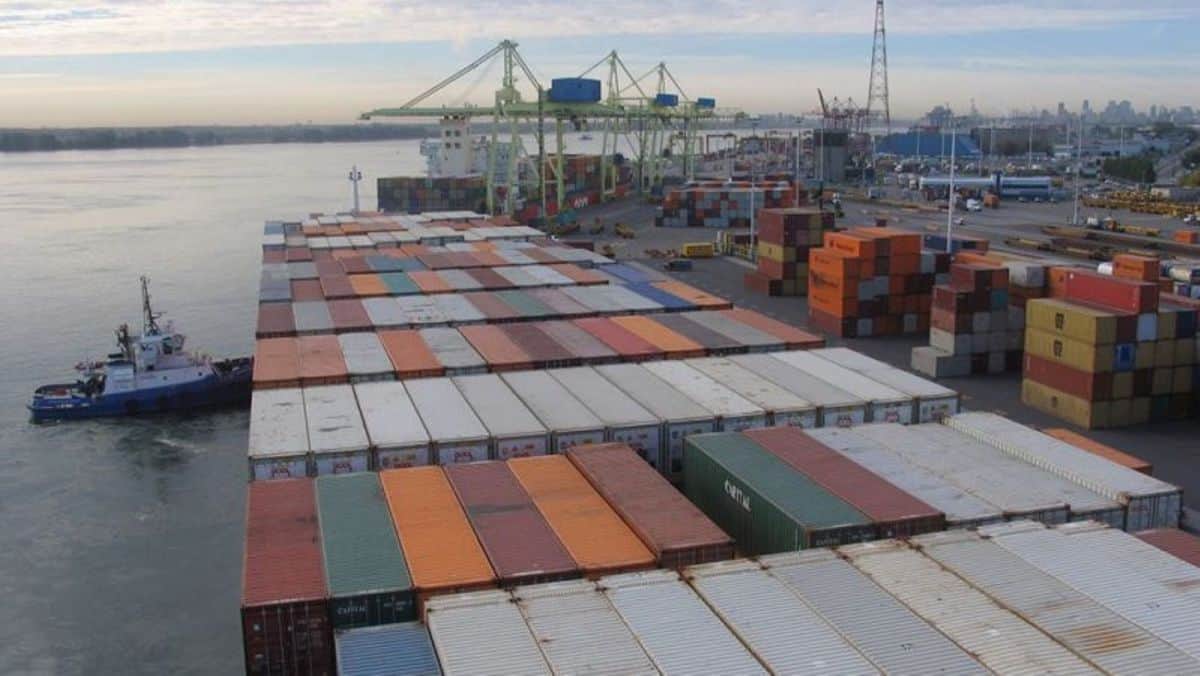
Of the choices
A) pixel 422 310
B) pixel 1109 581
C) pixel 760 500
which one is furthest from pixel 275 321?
pixel 1109 581

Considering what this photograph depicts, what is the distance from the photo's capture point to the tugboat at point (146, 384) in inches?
1332

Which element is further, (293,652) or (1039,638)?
(293,652)

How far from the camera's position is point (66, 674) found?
715 inches

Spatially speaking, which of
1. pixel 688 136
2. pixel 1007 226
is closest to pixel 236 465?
pixel 1007 226

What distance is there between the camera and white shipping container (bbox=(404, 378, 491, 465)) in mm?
19547

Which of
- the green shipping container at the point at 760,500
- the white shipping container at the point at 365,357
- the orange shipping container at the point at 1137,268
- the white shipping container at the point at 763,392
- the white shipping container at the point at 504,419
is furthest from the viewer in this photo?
the orange shipping container at the point at 1137,268

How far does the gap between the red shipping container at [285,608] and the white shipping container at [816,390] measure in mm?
11030

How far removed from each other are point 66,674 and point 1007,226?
68692 mm

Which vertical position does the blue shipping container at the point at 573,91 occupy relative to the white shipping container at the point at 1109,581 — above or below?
above

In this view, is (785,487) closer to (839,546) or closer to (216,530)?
(839,546)

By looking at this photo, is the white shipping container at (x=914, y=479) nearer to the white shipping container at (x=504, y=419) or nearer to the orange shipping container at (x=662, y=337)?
the white shipping container at (x=504, y=419)

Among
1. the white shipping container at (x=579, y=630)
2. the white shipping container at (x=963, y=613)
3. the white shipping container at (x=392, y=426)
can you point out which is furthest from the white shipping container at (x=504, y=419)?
the white shipping container at (x=963, y=613)

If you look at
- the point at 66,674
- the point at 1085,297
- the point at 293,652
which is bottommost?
the point at 66,674

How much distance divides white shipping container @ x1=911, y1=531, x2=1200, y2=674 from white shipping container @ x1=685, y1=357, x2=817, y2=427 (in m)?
6.61
